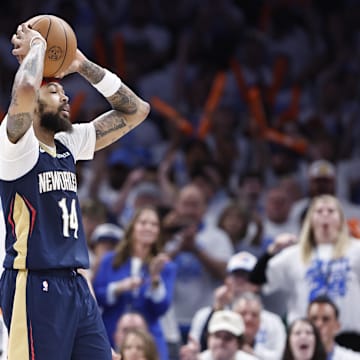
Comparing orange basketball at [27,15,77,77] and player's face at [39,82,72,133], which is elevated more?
orange basketball at [27,15,77,77]

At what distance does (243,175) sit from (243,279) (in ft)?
7.26

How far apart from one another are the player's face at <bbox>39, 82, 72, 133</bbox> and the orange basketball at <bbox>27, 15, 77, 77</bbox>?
17 cm

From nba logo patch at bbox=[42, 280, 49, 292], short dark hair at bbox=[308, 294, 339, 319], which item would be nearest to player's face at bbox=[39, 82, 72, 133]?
nba logo patch at bbox=[42, 280, 49, 292]

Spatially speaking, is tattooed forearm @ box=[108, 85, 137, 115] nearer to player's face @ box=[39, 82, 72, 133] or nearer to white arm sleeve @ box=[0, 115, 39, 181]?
player's face @ box=[39, 82, 72, 133]

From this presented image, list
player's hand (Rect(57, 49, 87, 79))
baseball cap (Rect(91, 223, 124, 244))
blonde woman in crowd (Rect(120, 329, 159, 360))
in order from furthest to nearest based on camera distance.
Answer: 1. baseball cap (Rect(91, 223, 124, 244))
2. blonde woman in crowd (Rect(120, 329, 159, 360))
3. player's hand (Rect(57, 49, 87, 79))

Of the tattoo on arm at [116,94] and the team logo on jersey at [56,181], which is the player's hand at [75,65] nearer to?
the tattoo on arm at [116,94]

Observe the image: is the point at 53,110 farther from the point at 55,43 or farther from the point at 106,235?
the point at 106,235

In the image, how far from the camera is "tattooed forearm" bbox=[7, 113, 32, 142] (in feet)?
16.4

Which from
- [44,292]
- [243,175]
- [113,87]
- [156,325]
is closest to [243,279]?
[156,325]

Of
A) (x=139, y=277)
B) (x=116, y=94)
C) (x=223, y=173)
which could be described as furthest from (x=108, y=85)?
(x=223, y=173)

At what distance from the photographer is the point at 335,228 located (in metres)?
8.23

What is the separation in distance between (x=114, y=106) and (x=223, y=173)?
198 inches

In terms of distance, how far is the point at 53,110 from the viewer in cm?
534

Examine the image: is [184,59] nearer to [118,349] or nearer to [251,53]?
[251,53]
